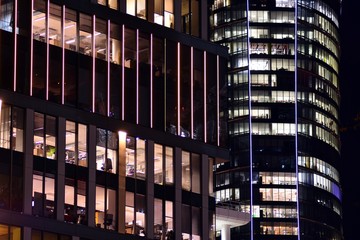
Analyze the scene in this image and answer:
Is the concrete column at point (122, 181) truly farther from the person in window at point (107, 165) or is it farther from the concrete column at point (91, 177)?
the concrete column at point (91, 177)

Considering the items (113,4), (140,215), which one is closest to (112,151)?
(140,215)

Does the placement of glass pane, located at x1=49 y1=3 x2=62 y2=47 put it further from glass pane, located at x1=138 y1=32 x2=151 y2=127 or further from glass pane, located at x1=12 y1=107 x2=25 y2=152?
glass pane, located at x1=138 y1=32 x2=151 y2=127

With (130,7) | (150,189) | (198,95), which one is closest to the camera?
(150,189)

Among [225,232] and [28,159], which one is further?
[225,232]

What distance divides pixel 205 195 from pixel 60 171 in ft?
47.6

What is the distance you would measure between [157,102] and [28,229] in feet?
53.4

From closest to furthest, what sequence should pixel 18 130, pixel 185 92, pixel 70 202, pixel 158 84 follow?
1. pixel 18 130
2. pixel 70 202
3. pixel 158 84
4. pixel 185 92

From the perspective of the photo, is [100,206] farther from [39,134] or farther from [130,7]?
[130,7]

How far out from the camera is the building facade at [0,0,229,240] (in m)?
86.4

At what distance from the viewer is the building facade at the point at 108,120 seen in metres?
86.4

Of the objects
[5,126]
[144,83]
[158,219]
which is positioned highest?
[144,83]

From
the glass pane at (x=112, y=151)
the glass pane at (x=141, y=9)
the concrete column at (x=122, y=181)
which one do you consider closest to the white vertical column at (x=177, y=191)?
the concrete column at (x=122, y=181)

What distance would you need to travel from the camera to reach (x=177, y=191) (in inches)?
3765

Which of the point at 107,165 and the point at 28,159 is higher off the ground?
the point at 107,165
